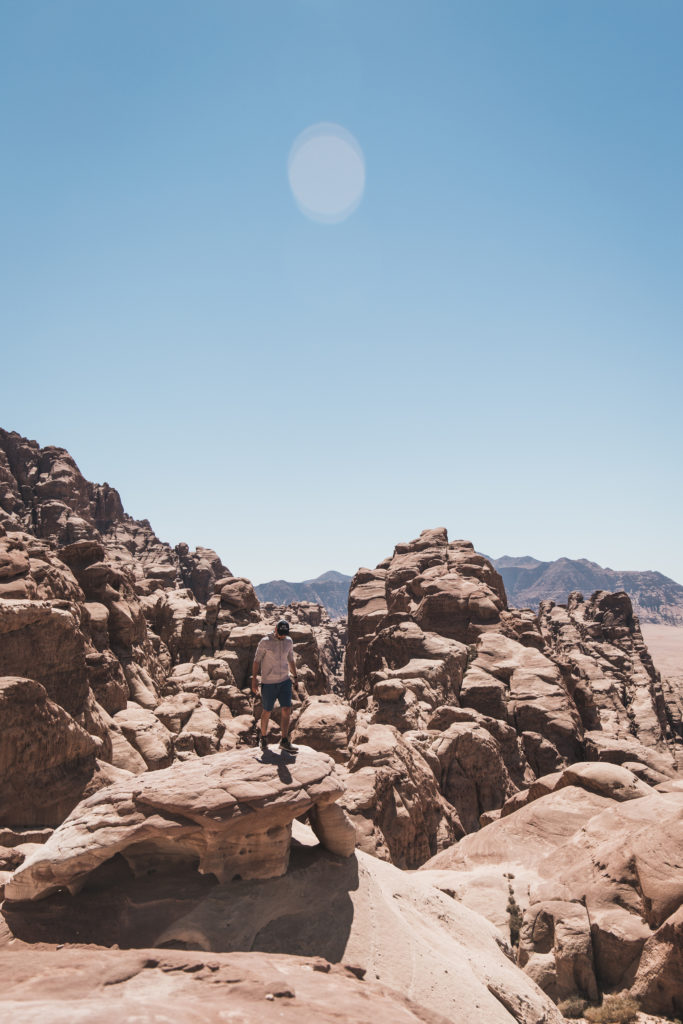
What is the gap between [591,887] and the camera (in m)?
13.2

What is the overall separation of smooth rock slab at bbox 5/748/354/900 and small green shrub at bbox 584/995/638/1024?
6.59 meters

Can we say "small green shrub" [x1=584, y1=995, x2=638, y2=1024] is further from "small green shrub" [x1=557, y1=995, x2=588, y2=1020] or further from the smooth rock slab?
the smooth rock slab

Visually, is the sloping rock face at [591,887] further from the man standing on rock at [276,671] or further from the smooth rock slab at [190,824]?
the man standing on rock at [276,671]

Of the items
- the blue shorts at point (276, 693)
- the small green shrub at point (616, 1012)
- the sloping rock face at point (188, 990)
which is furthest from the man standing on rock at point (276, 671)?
the small green shrub at point (616, 1012)

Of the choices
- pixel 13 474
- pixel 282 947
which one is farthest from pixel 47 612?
pixel 13 474

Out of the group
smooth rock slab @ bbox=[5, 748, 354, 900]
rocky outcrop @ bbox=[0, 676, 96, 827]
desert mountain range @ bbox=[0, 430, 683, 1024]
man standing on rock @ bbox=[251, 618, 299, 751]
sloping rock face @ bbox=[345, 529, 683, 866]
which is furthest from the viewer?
sloping rock face @ bbox=[345, 529, 683, 866]

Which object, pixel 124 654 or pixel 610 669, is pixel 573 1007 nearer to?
pixel 124 654

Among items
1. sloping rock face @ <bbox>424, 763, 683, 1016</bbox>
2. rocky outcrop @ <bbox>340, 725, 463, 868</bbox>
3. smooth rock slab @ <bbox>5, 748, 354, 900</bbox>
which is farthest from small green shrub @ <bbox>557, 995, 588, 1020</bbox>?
smooth rock slab @ <bbox>5, 748, 354, 900</bbox>

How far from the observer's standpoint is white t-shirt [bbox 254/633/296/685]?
10440mm

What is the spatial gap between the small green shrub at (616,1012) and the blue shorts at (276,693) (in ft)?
26.4

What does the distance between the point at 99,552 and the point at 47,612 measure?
13764 millimetres

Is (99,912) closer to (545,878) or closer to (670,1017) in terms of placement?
(670,1017)

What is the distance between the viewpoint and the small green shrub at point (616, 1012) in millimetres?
10426

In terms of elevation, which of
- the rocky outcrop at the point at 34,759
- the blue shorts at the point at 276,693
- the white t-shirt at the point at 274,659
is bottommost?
the rocky outcrop at the point at 34,759
